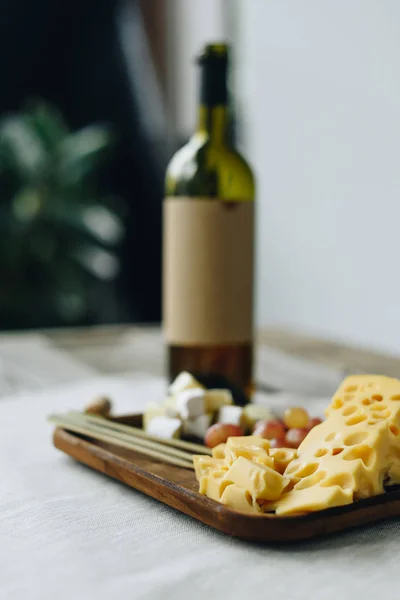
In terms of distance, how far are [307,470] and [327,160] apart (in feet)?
5.92

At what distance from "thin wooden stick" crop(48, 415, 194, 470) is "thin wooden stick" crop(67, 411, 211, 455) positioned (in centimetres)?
2

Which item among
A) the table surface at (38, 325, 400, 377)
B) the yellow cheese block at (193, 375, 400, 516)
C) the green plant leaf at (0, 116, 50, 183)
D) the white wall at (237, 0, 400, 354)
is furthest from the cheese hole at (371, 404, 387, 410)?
the green plant leaf at (0, 116, 50, 183)

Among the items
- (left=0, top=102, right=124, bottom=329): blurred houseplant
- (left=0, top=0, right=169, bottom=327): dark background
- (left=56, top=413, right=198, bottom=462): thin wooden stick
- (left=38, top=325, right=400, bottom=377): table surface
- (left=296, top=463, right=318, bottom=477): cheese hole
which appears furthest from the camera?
(left=0, top=0, right=169, bottom=327): dark background

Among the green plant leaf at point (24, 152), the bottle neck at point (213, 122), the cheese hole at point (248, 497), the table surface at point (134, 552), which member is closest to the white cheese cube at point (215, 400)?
the table surface at point (134, 552)

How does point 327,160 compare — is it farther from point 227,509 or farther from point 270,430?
point 227,509

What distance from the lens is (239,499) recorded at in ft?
1.69

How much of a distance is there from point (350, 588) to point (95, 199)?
10.7 feet

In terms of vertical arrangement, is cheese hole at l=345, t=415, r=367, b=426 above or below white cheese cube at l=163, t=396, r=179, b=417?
above

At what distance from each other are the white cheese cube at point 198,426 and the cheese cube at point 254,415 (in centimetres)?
3

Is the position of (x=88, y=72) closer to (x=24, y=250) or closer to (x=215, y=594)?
(x=24, y=250)

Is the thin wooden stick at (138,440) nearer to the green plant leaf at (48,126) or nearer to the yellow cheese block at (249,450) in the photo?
the yellow cheese block at (249,450)

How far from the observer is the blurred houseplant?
3.46m

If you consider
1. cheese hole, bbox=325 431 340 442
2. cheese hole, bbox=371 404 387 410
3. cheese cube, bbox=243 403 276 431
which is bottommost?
cheese cube, bbox=243 403 276 431

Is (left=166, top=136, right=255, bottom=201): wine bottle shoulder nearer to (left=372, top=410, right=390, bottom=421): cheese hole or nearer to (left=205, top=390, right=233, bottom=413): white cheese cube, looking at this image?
(left=205, top=390, right=233, bottom=413): white cheese cube
